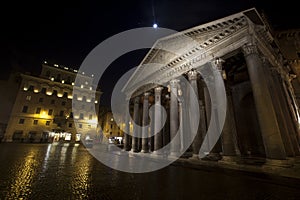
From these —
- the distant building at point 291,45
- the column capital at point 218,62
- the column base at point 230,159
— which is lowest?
Result: the column base at point 230,159

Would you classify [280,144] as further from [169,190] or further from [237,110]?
[237,110]

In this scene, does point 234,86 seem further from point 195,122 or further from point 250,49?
point 195,122

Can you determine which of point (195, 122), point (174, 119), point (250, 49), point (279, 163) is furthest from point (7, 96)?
point (279, 163)

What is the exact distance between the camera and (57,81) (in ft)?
129

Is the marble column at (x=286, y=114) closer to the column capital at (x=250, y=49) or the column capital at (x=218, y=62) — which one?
the column capital at (x=250, y=49)

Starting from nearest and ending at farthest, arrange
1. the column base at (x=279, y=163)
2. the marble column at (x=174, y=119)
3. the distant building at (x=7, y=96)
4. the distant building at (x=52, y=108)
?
1. the column base at (x=279, y=163)
2. the marble column at (x=174, y=119)
3. the distant building at (x=52, y=108)
4. the distant building at (x=7, y=96)

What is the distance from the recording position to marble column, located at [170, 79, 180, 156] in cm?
1174

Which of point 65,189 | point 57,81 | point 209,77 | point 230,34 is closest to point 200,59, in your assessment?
point 209,77

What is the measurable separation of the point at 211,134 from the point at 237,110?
6493mm

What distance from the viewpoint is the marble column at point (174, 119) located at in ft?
38.5

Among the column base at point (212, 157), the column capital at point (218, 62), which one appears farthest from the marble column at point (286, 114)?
the column base at point (212, 157)

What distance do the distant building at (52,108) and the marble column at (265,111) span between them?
132ft

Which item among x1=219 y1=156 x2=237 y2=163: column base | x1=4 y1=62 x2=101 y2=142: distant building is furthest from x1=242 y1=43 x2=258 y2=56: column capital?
x1=4 y1=62 x2=101 y2=142: distant building

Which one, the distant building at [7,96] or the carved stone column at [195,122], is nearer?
the carved stone column at [195,122]
